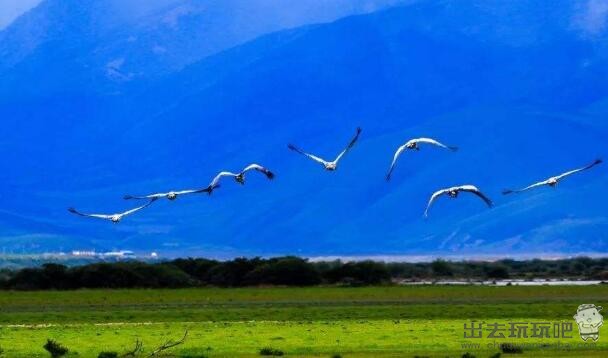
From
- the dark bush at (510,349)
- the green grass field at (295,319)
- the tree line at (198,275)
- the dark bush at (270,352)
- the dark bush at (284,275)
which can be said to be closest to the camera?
the dark bush at (510,349)

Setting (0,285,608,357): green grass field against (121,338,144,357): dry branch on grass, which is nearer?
(121,338,144,357): dry branch on grass

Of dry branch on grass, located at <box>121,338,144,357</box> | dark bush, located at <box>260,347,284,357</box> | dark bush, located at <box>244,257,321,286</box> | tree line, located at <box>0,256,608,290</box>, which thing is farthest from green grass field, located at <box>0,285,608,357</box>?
dark bush, located at <box>244,257,321,286</box>

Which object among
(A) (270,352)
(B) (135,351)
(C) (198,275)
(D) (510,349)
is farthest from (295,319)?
(C) (198,275)

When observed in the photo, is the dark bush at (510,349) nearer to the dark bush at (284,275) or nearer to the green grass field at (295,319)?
the green grass field at (295,319)

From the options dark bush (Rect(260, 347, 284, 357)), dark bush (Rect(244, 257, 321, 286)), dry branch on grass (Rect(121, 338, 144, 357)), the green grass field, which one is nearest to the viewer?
dry branch on grass (Rect(121, 338, 144, 357))

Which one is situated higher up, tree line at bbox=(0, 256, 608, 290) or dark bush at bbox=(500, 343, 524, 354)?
tree line at bbox=(0, 256, 608, 290)

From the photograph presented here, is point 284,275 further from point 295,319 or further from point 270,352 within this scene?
point 270,352

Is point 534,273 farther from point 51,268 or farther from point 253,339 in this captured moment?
point 253,339

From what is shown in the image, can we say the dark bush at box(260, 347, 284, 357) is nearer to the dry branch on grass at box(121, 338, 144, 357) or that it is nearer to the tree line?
the dry branch on grass at box(121, 338, 144, 357)

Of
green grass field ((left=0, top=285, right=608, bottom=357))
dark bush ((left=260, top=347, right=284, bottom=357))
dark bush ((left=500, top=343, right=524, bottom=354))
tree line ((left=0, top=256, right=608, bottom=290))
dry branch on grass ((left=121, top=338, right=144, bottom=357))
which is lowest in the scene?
dry branch on grass ((left=121, top=338, right=144, bottom=357))

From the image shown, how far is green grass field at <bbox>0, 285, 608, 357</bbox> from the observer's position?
4331 centimetres

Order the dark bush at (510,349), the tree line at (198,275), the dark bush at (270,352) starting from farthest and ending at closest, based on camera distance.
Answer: the tree line at (198,275)
the dark bush at (270,352)
the dark bush at (510,349)

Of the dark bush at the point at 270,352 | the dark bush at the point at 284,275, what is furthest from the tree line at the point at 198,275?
the dark bush at the point at 270,352

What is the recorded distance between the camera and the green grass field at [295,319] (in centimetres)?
4331
